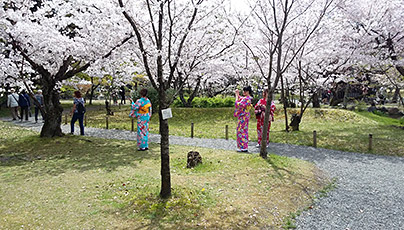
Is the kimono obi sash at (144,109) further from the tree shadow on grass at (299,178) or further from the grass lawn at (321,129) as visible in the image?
the grass lawn at (321,129)

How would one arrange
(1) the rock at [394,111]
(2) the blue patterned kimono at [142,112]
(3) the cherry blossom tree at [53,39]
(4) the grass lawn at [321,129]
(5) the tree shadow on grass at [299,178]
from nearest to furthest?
(5) the tree shadow on grass at [299,178] → (3) the cherry blossom tree at [53,39] → (2) the blue patterned kimono at [142,112] → (4) the grass lawn at [321,129] → (1) the rock at [394,111]

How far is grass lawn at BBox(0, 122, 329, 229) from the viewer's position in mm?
4148

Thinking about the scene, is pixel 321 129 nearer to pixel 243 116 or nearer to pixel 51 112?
pixel 243 116

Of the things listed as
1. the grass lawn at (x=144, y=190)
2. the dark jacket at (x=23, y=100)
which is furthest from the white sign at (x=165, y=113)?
the dark jacket at (x=23, y=100)

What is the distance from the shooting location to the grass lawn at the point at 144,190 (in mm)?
4148

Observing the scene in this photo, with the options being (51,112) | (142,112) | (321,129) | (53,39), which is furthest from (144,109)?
(321,129)

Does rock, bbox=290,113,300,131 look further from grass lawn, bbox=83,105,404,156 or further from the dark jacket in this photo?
the dark jacket

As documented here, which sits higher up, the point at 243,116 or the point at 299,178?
the point at 243,116

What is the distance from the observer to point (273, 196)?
17.0 feet

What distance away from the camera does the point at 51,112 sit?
10.1 m

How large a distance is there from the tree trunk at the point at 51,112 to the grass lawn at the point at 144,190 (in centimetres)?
172

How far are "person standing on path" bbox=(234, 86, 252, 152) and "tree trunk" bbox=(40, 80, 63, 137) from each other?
6356mm

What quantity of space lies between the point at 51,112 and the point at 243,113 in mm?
6685

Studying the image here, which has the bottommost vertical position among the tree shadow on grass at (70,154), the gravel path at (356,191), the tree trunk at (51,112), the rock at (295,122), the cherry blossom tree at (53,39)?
the gravel path at (356,191)
